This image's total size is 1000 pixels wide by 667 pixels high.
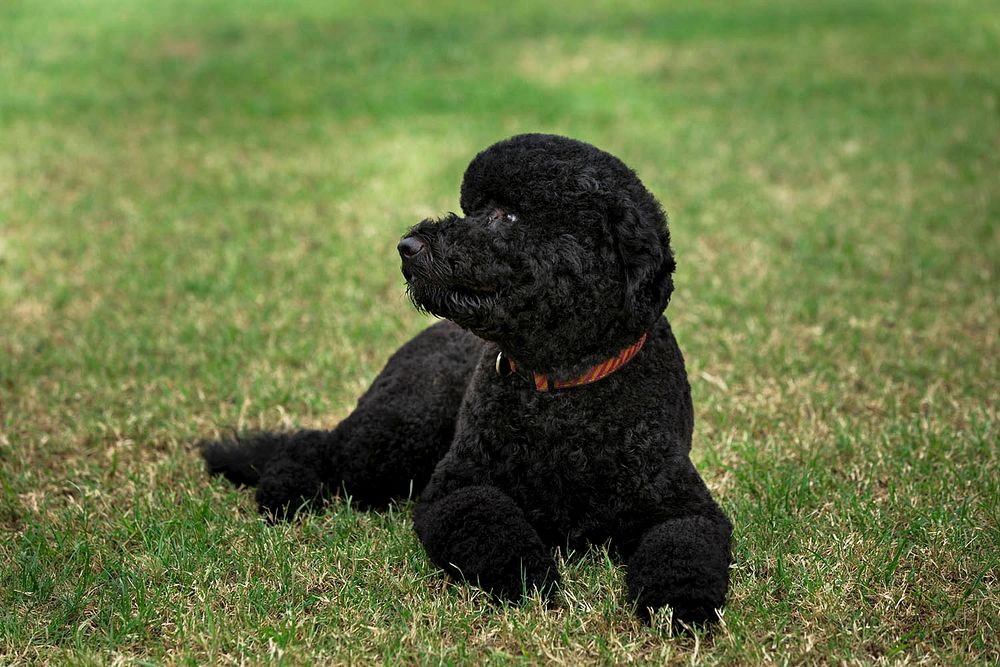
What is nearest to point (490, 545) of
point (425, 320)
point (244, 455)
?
point (244, 455)

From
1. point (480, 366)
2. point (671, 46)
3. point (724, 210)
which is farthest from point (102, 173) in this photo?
point (671, 46)

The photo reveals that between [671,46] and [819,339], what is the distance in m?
9.18

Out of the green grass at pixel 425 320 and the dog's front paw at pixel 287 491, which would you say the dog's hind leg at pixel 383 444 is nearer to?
the dog's front paw at pixel 287 491

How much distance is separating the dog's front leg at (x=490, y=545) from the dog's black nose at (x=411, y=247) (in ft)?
2.50

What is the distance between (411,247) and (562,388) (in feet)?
2.14

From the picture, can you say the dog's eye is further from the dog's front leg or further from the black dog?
the dog's front leg

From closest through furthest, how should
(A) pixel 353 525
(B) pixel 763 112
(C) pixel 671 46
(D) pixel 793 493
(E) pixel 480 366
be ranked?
1. (E) pixel 480 366
2. (A) pixel 353 525
3. (D) pixel 793 493
4. (B) pixel 763 112
5. (C) pixel 671 46

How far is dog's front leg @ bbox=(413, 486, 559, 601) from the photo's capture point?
3.18 m

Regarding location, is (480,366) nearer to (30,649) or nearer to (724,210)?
(30,649)

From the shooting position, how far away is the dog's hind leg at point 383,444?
388cm

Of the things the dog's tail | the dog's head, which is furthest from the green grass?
the dog's head

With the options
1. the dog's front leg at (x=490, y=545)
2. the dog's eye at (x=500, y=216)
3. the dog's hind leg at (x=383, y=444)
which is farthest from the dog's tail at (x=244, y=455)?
the dog's eye at (x=500, y=216)

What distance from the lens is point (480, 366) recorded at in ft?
11.6

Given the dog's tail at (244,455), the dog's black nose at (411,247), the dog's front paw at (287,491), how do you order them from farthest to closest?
the dog's tail at (244,455), the dog's front paw at (287,491), the dog's black nose at (411,247)
